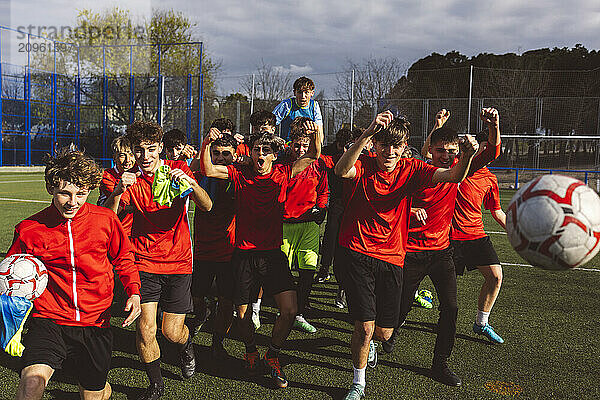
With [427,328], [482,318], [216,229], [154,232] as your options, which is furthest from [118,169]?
[482,318]

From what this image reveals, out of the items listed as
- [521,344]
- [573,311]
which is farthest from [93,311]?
[573,311]

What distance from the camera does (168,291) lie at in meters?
3.81

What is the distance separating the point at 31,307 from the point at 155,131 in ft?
5.04

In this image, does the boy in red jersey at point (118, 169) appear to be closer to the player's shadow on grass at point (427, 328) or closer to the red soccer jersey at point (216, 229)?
the red soccer jersey at point (216, 229)

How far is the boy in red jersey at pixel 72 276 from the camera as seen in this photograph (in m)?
2.85

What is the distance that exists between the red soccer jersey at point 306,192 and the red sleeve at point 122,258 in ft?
7.32

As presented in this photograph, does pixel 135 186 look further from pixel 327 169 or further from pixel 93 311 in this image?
pixel 327 169

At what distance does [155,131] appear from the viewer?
3.73 metres

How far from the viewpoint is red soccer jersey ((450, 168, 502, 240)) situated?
4.85 meters

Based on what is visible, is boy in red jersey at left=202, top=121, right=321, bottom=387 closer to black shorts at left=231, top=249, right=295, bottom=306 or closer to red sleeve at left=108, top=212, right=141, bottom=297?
black shorts at left=231, top=249, right=295, bottom=306

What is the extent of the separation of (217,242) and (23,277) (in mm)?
2022

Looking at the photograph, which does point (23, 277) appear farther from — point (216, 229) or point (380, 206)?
point (380, 206)

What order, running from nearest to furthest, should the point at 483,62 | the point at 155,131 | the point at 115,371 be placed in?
the point at 155,131 < the point at 115,371 < the point at 483,62

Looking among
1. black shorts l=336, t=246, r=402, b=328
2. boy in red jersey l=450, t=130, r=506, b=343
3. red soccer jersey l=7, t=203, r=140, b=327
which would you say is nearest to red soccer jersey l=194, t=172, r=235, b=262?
black shorts l=336, t=246, r=402, b=328
